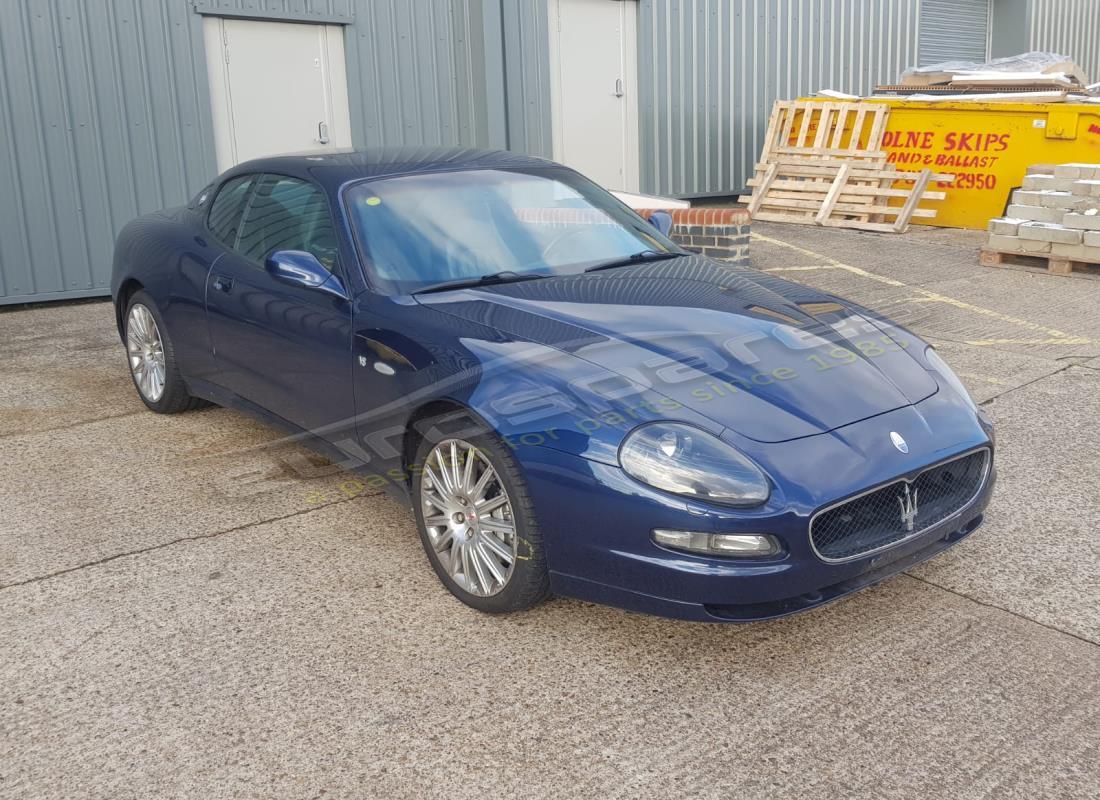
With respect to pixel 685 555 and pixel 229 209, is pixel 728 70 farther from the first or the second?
pixel 685 555

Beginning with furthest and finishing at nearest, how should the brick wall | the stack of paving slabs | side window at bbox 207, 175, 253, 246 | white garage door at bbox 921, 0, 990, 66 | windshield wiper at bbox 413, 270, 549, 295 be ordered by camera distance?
white garage door at bbox 921, 0, 990, 66, the brick wall, the stack of paving slabs, side window at bbox 207, 175, 253, 246, windshield wiper at bbox 413, 270, 549, 295

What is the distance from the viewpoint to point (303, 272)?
3.99 meters

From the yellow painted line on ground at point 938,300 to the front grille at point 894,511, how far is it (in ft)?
12.8

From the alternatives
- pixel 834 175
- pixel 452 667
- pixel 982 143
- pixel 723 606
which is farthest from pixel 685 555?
pixel 834 175

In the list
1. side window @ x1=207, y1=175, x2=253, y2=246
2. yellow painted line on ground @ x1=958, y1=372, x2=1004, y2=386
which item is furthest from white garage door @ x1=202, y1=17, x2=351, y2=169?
yellow painted line on ground @ x1=958, y1=372, x2=1004, y2=386

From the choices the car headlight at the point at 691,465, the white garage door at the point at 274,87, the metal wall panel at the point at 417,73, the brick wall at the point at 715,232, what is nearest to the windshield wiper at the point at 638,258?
the car headlight at the point at 691,465

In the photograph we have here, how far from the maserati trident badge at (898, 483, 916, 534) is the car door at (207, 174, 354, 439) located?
1.98m

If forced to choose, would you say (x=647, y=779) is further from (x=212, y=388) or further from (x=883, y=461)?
(x=212, y=388)

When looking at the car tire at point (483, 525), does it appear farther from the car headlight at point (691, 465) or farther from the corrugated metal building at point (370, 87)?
the corrugated metal building at point (370, 87)

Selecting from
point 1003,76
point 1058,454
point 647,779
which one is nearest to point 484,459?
point 647,779

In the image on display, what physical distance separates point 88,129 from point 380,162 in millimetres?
5584

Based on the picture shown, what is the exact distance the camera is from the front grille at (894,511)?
2973mm

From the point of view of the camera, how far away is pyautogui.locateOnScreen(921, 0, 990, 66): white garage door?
17611 millimetres

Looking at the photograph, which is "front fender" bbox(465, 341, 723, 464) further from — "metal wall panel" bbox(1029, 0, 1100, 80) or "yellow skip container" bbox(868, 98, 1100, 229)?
"metal wall panel" bbox(1029, 0, 1100, 80)
